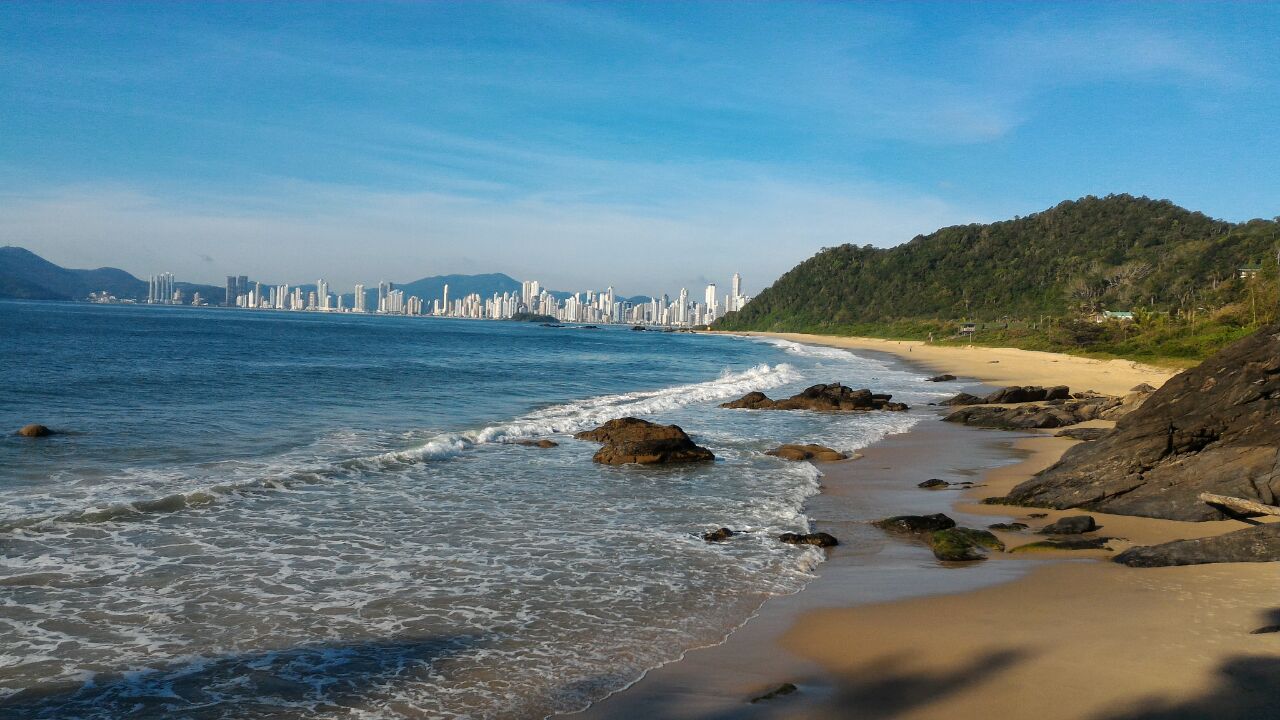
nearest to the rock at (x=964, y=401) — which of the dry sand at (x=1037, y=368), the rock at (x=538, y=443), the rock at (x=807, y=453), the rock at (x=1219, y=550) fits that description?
the dry sand at (x=1037, y=368)

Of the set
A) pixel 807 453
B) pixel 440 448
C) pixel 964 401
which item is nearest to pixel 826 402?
pixel 964 401

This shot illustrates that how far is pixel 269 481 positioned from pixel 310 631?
756 cm

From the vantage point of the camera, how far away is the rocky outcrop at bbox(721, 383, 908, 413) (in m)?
28.8

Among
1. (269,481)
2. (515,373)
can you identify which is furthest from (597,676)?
(515,373)

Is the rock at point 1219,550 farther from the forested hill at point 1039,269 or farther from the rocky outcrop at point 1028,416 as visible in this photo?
the forested hill at point 1039,269

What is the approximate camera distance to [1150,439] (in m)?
12.1

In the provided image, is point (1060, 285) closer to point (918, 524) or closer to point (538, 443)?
point (538, 443)

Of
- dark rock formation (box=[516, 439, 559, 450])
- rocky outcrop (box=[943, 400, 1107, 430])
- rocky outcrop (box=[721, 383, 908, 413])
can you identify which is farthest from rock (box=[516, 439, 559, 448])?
rocky outcrop (box=[943, 400, 1107, 430])

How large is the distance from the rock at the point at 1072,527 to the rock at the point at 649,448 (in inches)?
314

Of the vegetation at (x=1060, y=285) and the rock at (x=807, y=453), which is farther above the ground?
the vegetation at (x=1060, y=285)

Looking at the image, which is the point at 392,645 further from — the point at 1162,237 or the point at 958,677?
the point at 1162,237

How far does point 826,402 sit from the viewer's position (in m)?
28.9

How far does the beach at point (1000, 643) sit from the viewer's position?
552cm

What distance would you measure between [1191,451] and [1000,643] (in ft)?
24.2
